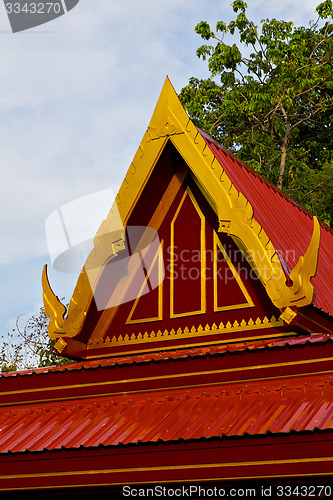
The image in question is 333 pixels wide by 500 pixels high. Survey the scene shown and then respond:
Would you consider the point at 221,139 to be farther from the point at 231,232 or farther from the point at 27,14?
the point at 231,232

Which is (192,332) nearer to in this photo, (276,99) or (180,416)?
(180,416)

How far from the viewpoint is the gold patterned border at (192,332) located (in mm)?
7480

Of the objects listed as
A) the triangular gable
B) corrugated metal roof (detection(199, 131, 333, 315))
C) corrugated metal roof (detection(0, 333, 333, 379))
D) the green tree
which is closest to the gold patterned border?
the triangular gable

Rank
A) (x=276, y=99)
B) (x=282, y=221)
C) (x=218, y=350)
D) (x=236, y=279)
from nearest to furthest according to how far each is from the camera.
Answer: (x=218, y=350) < (x=236, y=279) < (x=282, y=221) < (x=276, y=99)

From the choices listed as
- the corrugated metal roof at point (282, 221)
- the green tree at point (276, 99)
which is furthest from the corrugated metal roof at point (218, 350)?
Answer: the green tree at point (276, 99)

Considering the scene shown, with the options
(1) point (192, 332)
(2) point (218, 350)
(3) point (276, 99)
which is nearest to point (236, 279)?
(1) point (192, 332)

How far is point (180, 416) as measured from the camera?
243 inches

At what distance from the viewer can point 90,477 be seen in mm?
6113

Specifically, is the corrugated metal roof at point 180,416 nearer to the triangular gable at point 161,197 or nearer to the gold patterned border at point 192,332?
the gold patterned border at point 192,332

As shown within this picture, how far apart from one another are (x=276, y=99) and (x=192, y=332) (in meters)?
13.4

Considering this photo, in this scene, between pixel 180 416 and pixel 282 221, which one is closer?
pixel 180 416

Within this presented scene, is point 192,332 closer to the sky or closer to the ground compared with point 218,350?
closer to the sky

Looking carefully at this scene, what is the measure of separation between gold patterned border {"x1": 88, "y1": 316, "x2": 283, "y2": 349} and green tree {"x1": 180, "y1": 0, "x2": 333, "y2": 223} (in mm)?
11767

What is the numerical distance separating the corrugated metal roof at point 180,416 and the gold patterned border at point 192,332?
1249 mm
